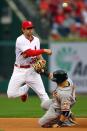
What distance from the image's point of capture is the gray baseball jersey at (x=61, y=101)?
9.64m

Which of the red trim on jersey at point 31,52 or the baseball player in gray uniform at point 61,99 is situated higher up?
the red trim on jersey at point 31,52

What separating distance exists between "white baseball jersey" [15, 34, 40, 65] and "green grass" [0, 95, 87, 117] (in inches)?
47.6

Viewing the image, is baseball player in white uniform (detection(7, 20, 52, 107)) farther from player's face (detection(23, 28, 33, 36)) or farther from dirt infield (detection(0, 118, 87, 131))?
dirt infield (detection(0, 118, 87, 131))

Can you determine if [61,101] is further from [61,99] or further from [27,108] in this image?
[27,108]

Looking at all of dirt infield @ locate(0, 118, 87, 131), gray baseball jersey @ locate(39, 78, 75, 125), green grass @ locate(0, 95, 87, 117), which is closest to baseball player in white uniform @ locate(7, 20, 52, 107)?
dirt infield @ locate(0, 118, 87, 131)

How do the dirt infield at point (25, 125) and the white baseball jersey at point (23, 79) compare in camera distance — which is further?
the white baseball jersey at point (23, 79)

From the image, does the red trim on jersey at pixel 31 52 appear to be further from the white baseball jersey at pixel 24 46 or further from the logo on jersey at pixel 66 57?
the logo on jersey at pixel 66 57

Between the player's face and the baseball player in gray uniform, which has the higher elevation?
the player's face

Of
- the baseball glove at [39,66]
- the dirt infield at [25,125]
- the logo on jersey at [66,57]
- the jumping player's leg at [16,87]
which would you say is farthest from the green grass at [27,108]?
the baseball glove at [39,66]

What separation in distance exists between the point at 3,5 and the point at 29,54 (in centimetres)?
987

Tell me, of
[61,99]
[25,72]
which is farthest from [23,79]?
[61,99]

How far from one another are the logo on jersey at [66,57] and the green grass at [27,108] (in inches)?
52.2

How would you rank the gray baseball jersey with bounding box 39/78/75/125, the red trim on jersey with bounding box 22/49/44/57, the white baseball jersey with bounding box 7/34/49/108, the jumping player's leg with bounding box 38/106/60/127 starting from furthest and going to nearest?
the white baseball jersey with bounding box 7/34/49/108
the red trim on jersey with bounding box 22/49/44/57
the jumping player's leg with bounding box 38/106/60/127
the gray baseball jersey with bounding box 39/78/75/125

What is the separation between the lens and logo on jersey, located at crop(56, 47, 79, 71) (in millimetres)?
17781
